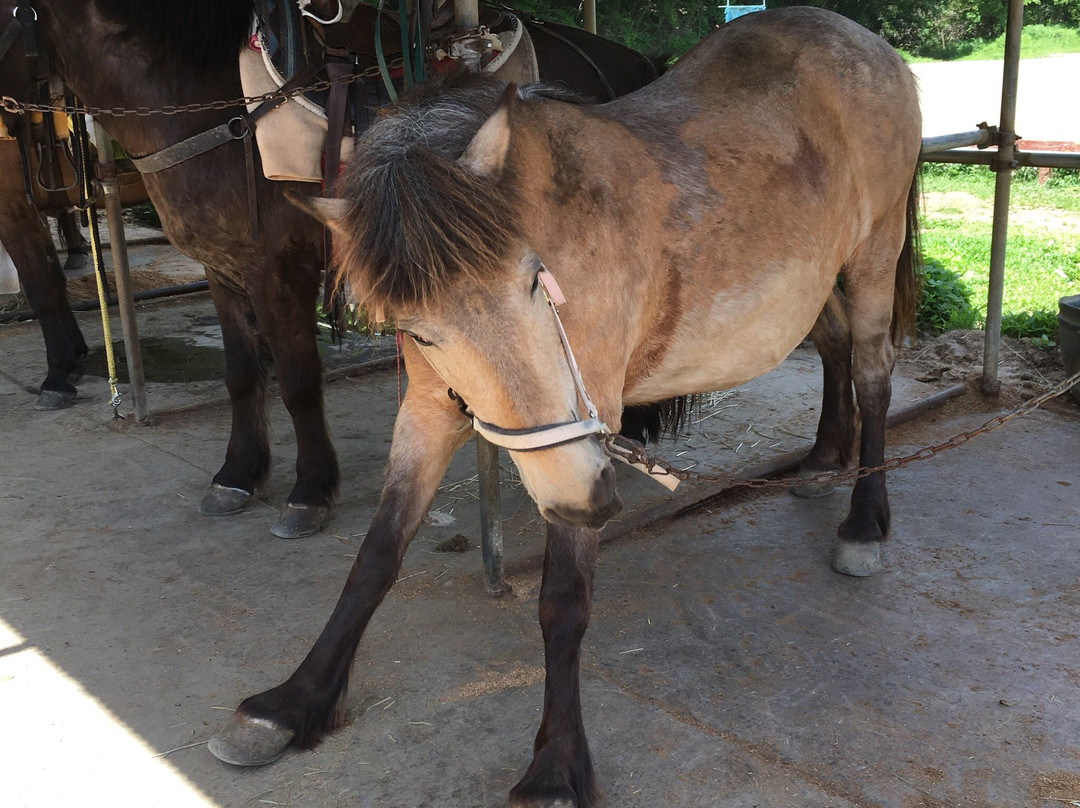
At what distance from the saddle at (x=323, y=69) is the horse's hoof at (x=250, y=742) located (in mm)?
1770

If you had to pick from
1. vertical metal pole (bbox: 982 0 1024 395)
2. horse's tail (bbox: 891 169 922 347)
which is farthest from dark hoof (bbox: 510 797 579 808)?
vertical metal pole (bbox: 982 0 1024 395)

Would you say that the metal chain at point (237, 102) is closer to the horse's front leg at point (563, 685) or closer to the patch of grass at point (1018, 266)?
the horse's front leg at point (563, 685)

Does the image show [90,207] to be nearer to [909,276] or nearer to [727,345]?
[727,345]

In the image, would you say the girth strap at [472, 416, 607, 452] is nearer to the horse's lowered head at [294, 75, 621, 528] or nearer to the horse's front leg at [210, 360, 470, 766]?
the horse's lowered head at [294, 75, 621, 528]

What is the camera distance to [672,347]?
284 cm

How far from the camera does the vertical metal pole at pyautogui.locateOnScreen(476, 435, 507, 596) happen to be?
10.7 feet

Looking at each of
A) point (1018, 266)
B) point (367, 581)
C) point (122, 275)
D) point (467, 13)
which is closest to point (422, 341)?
point (367, 581)

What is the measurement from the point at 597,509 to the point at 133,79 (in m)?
2.55

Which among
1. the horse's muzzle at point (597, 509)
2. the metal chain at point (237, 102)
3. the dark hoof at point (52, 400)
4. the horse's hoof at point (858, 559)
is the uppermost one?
the metal chain at point (237, 102)

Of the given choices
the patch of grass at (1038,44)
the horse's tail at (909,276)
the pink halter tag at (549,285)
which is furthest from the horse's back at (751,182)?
the patch of grass at (1038,44)

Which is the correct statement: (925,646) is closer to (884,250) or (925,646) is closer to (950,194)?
(884,250)

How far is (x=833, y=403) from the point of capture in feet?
13.8

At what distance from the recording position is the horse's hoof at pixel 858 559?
3443mm

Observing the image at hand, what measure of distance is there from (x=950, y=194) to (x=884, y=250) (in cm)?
965
